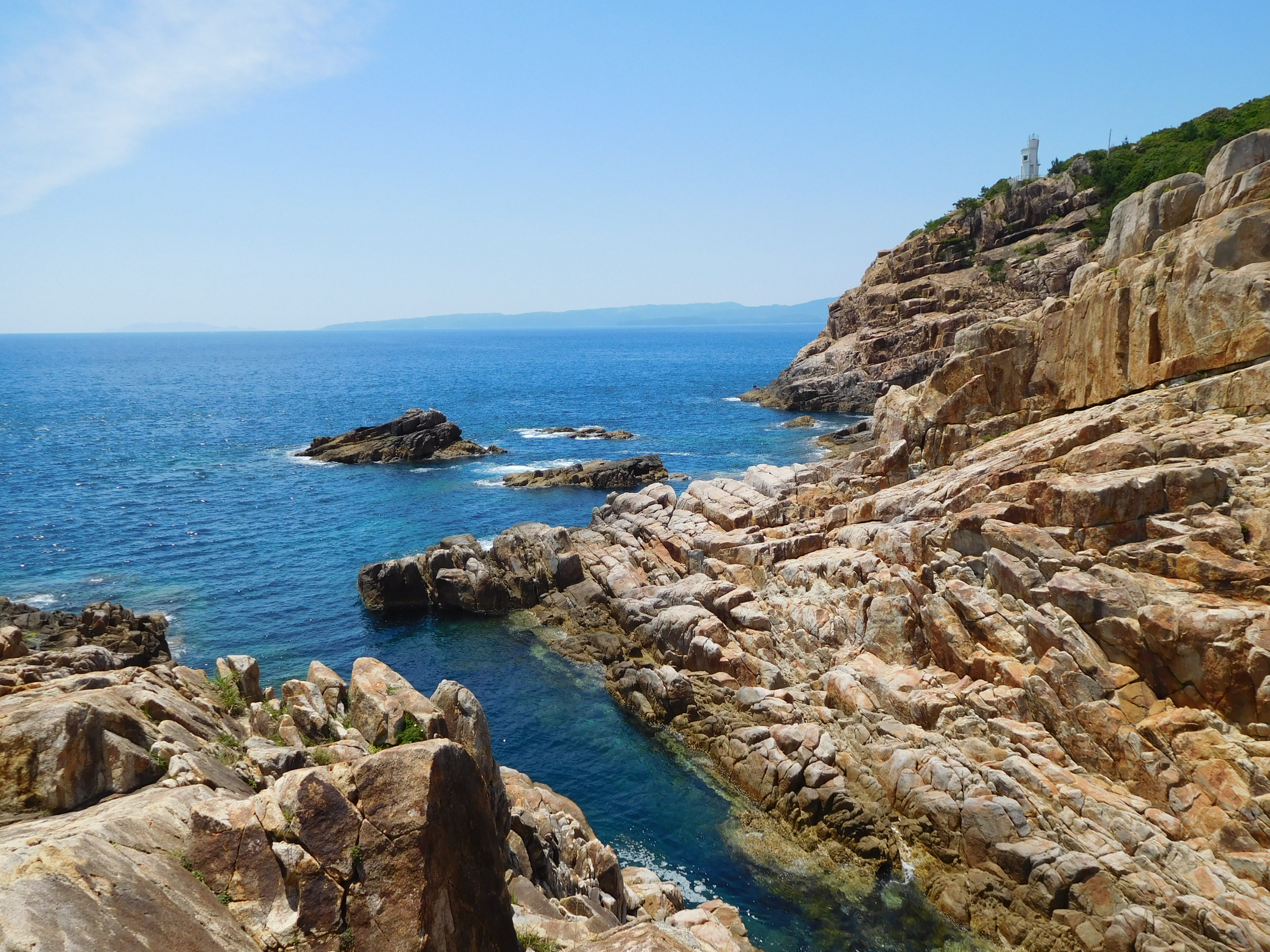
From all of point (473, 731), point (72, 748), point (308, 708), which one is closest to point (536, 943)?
point (473, 731)

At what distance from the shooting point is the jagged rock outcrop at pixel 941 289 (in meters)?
91.0

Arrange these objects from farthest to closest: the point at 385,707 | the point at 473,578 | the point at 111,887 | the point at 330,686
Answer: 1. the point at 473,578
2. the point at 330,686
3. the point at 385,707
4. the point at 111,887

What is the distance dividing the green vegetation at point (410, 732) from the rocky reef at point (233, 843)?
2.91 feet

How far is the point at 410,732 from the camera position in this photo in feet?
57.3

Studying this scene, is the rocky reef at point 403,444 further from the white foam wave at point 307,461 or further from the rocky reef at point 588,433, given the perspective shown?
the rocky reef at point 588,433

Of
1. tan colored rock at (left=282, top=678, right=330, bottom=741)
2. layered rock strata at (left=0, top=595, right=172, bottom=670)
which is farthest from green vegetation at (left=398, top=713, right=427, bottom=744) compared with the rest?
layered rock strata at (left=0, top=595, right=172, bottom=670)

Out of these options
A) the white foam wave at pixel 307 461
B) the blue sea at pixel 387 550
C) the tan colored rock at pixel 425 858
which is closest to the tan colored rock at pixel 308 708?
the tan colored rock at pixel 425 858

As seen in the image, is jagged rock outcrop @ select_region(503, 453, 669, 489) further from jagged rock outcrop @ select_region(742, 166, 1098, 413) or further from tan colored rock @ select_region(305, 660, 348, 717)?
tan colored rock @ select_region(305, 660, 348, 717)

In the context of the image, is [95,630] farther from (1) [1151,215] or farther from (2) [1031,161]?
(2) [1031,161]

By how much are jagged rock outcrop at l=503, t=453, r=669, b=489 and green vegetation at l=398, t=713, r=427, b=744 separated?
52.7m

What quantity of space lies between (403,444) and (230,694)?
213 feet

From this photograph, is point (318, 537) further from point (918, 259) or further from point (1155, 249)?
point (918, 259)

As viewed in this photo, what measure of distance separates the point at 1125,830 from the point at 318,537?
51.8 meters

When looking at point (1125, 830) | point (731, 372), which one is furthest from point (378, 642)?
point (731, 372)
